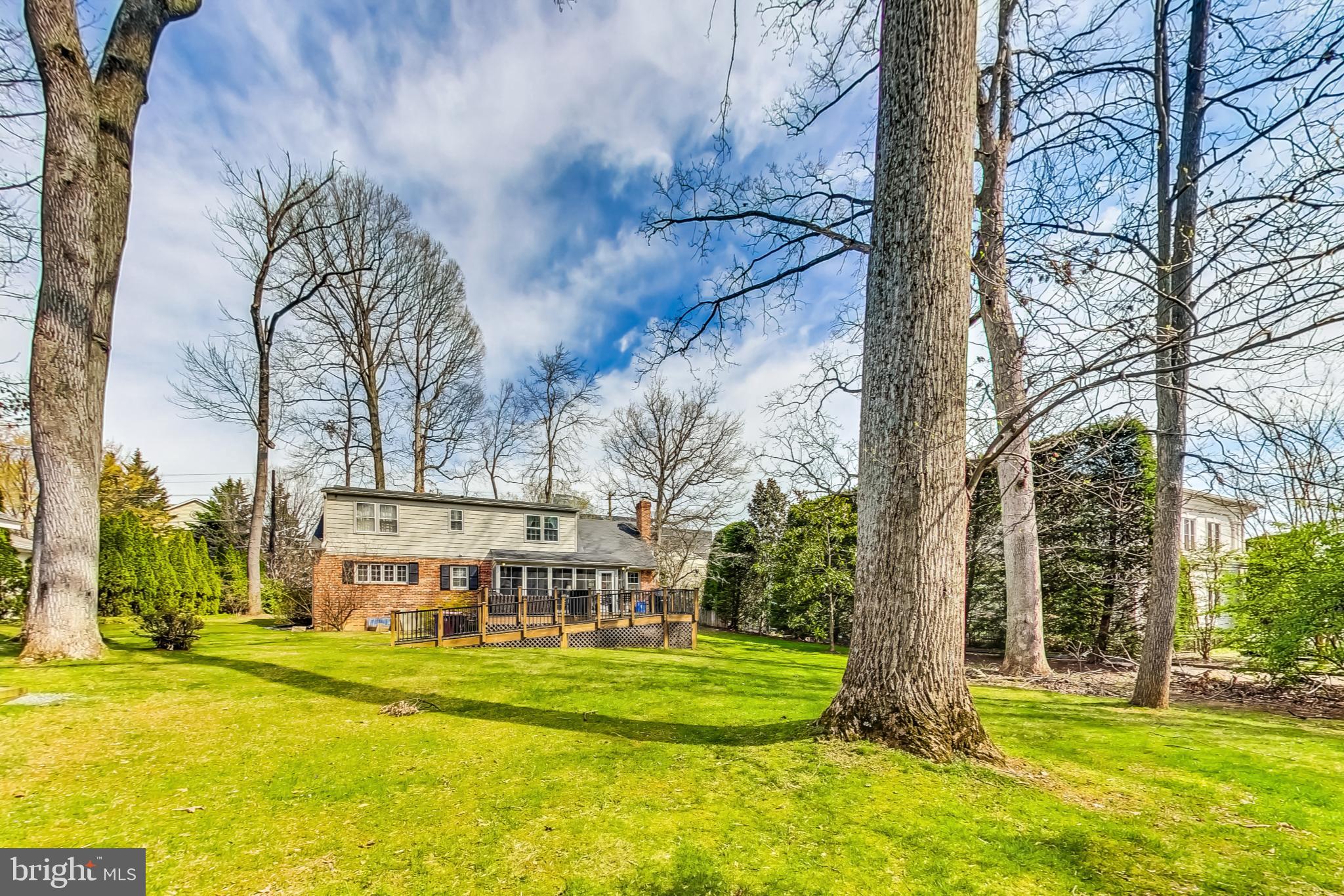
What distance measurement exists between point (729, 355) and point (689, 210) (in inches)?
76.1

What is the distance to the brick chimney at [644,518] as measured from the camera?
22.2m

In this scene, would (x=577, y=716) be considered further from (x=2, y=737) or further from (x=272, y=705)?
(x=2, y=737)

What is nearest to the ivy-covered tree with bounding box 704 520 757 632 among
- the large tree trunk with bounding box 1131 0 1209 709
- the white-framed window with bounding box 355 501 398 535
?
the white-framed window with bounding box 355 501 398 535

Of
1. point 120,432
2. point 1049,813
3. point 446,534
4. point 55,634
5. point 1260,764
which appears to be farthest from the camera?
point 120,432

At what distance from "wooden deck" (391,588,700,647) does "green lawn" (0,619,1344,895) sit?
6955mm

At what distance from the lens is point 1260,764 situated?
3.24 m

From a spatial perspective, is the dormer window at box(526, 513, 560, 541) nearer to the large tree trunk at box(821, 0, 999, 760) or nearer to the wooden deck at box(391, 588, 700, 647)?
the wooden deck at box(391, 588, 700, 647)

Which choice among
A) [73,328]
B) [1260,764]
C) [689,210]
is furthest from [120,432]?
[1260,764]

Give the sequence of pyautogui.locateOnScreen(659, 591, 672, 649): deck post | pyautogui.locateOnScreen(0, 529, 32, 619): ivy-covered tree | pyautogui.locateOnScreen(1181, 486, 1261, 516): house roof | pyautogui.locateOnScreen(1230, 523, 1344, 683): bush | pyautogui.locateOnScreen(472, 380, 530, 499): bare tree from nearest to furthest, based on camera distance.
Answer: pyautogui.locateOnScreen(1181, 486, 1261, 516): house roof < pyautogui.locateOnScreen(1230, 523, 1344, 683): bush < pyautogui.locateOnScreen(0, 529, 32, 619): ivy-covered tree < pyautogui.locateOnScreen(659, 591, 672, 649): deck post < pyautogui.locateOnScreen(472, 380, 530, 499): bare tree

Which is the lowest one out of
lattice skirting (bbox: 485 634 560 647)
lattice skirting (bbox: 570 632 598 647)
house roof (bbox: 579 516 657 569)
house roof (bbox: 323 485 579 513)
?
lattice skirting (bbox: 570 632 598 647)

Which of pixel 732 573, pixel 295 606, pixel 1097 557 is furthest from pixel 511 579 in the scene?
pixel 1097 557

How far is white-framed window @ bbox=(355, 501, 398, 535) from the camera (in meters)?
16.0

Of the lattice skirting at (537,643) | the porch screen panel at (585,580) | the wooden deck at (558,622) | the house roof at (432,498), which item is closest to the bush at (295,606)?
the house roof at (432,498)

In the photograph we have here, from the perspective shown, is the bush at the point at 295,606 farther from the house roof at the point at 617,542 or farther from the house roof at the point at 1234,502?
the house roof at the point at 1234,502
